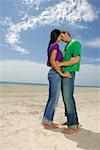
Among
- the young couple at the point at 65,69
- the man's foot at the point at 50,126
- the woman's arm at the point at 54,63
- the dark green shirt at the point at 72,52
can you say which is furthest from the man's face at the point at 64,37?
the man's foot at the point at 50,126

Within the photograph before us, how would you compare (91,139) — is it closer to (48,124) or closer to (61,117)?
(48,124)

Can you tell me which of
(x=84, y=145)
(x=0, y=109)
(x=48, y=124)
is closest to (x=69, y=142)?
(x=84, y=145)

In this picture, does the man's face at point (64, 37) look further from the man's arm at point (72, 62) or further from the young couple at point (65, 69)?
the man's arm at point (72, 62)

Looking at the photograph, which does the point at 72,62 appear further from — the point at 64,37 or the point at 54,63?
the point at 64,37

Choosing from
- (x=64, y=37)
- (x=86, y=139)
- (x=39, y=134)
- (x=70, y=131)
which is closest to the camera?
(x=86, y=139)

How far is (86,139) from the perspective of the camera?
163 inches

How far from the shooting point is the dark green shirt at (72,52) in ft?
14.4

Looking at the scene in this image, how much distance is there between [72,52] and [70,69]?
0.71 ft

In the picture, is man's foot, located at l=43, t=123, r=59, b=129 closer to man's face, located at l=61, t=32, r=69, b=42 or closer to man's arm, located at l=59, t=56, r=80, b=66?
man's arm, located at l=59, t=56, r=80, b=66

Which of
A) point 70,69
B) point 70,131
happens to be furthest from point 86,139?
point 70,69

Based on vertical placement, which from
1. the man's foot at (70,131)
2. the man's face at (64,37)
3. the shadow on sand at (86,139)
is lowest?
the shadow on sand at (86,139)

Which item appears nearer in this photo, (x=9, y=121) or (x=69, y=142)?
(x=69, y=142)

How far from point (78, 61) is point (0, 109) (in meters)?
2.09

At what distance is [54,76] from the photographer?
4.48 metres
